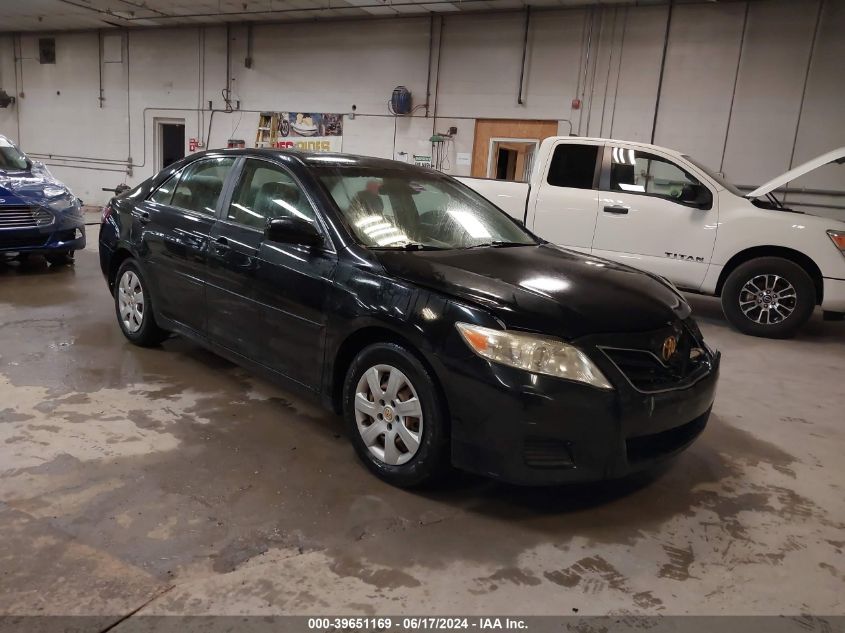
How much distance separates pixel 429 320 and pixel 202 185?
6.98 feet

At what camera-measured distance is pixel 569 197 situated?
6.54 meters

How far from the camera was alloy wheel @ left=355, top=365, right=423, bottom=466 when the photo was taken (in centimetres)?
261

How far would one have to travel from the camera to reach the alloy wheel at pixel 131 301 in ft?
14.3

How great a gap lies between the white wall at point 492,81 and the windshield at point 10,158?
19.0 feet

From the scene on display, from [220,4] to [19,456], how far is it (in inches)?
421

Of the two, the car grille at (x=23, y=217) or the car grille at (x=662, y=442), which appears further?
the car grille at (x=23, y=217)

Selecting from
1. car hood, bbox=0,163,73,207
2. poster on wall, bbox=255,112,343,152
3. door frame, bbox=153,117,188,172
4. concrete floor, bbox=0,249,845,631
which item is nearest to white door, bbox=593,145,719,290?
concrete floor, bbox=0,249,845,631

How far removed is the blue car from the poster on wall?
206 inches

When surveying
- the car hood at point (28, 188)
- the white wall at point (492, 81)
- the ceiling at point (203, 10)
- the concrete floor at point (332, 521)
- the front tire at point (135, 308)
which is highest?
the ceiling at point (203, 10)

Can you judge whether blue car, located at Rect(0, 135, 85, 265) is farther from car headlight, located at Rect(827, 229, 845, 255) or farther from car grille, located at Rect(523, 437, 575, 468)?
car headlight, located at Rect(827, 229, 845, 255)

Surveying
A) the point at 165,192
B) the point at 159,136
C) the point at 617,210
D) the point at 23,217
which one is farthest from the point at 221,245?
the point at 159,136

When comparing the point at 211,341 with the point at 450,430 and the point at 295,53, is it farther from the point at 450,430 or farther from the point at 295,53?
the point at 295,53

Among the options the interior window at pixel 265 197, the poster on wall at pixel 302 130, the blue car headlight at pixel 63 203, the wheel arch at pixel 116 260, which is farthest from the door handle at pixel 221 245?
the poster on wall at pixel 302 130

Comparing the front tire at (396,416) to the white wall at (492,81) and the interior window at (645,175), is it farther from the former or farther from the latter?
the white wall at (492,81)
